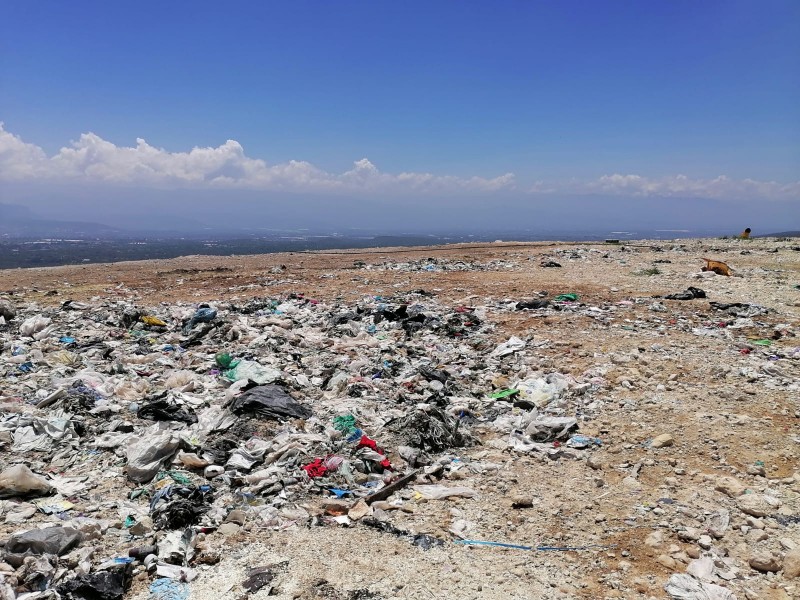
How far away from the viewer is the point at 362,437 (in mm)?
4895

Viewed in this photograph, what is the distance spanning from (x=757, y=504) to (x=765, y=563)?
729mm

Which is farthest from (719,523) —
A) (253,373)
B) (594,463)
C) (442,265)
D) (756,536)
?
(442,265)

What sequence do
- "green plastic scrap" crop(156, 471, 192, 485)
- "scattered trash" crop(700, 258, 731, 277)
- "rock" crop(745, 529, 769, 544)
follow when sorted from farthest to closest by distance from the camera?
"scattered trash" crop(700, 258, 731, 277) → "green plastic scrap" crop(156, 471, 192, 485) → "rock" crop(745, 529, 769, 544)

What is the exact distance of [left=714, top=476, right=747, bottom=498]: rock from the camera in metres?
3.70

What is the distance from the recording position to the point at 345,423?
17.1 ft

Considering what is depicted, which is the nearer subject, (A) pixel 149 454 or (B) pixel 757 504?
(B) pixel 757 504

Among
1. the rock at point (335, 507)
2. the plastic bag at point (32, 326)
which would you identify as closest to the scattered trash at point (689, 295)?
the rock at point (335, 507)

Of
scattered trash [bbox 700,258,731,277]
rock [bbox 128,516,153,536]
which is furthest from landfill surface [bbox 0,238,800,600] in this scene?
scattered trash [bbox 700,258,731,277]

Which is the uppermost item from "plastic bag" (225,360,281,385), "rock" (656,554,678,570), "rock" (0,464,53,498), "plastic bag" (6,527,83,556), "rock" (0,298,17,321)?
"rock" (0,298,17,321)

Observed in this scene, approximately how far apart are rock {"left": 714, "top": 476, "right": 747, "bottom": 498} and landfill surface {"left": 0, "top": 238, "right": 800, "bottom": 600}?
0.03 m

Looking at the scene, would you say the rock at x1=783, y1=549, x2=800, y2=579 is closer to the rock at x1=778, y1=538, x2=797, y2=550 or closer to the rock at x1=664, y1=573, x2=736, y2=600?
the rock at x1=778, y1=538, x2=797, y2=550

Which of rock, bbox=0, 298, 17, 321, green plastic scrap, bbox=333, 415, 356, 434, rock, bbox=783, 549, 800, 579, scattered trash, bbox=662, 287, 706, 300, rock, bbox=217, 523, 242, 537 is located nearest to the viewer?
rock, bbox=783, 549, 800, 579

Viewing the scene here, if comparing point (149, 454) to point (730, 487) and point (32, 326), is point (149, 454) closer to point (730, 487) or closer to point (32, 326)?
point (730, 487)

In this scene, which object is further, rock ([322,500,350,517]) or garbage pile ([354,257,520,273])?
garbage pile ([354,257,520,273])
